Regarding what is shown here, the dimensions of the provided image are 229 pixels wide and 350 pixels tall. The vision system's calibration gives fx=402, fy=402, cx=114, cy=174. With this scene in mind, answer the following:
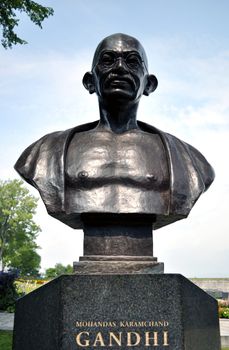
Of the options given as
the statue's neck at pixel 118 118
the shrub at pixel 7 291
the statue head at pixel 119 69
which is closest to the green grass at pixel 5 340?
the shrub at pixel 7 291

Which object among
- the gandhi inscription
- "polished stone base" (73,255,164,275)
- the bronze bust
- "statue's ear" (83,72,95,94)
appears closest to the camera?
the gandhi inscription

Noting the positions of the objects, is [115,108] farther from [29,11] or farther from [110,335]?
[29,11]

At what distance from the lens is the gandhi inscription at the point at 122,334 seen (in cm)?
286

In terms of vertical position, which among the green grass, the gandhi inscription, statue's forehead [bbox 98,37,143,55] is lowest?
the green grass

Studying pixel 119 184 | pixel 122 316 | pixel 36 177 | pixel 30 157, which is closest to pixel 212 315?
pixel 122 316

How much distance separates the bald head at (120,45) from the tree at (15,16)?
6734mm

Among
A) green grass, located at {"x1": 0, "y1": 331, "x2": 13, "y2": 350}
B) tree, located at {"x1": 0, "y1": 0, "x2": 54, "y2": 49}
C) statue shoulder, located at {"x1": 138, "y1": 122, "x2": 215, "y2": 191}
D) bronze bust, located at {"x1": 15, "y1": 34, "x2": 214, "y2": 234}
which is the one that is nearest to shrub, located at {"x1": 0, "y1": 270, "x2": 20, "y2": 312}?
green grass, located at {"x1": 0, "y1": 331, "x2": 13, "y2": 350}

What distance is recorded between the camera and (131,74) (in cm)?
376

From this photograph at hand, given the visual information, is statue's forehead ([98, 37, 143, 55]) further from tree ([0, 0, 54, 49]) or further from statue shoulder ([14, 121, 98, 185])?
tree ([0, 0, 54, 49])

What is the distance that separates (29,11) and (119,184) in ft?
26.5

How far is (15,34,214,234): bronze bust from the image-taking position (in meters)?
3.50

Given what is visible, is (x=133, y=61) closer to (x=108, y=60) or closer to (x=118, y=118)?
(x=108, y=60)

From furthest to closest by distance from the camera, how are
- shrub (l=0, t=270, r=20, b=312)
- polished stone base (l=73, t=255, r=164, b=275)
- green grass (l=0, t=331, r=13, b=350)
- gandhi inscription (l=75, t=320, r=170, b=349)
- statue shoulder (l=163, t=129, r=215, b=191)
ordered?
shrub (l=0, t=270, r=20, b=312) → green grass (l=0, t=331, r=13, b=350) → statue shoulder (l=163, t=129, r=215, b=191) → polished stone base (l=73, t=255, r=164, b=275) → gandhi inscription (l=75, t=320, r=170, b=349)

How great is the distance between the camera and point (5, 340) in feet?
26.8
